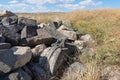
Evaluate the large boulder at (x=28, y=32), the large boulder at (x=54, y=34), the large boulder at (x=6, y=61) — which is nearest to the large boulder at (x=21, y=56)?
the large boulder at (x=6, y=61)

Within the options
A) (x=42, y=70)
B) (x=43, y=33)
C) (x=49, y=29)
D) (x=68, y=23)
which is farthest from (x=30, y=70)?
(x=68, y=23)

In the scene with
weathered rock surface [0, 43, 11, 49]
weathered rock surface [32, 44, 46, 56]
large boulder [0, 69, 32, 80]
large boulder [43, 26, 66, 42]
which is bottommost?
large boulder [0, 69, 32, 80]

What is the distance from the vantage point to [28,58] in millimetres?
6445

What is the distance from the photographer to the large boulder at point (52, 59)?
21.9 ft

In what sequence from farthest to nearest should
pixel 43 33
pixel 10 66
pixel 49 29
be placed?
pixel 49 29 < pixel 43 33 < pixel 10 66

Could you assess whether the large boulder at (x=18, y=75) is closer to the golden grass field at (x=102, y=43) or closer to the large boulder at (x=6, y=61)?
the large boulder at (x=6, y=61)

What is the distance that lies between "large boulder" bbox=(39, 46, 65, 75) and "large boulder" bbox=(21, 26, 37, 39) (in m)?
0.85

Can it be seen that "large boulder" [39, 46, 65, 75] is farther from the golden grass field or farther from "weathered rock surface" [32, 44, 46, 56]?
the golden grass field

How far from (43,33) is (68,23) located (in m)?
2.56

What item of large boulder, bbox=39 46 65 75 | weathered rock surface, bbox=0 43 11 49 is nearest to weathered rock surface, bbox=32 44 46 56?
large boulder, bbox=39 46 65 75

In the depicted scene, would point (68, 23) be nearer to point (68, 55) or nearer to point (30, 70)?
point (68, 55)

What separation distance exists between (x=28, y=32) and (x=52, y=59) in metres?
1.39

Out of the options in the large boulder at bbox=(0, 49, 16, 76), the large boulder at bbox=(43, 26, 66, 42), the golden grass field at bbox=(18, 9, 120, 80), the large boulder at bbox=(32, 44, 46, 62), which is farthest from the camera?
the large boulder at bbox=(43, 26, 66, 42)

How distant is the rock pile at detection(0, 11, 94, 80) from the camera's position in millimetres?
5977
